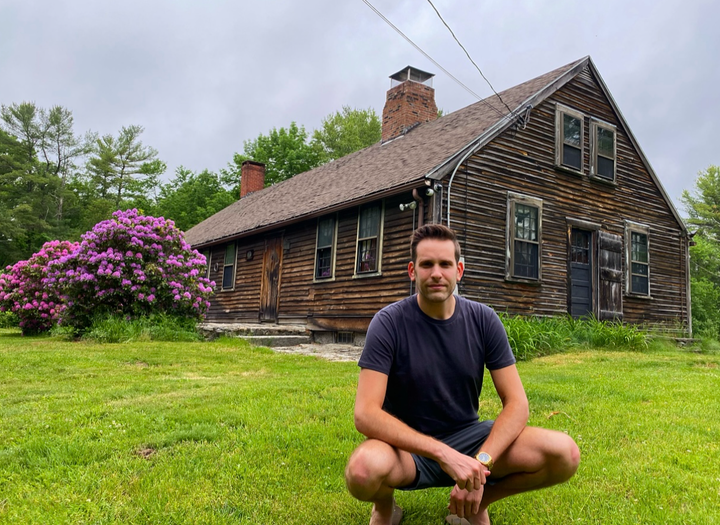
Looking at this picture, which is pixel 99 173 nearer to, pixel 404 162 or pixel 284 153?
pixel 284 153

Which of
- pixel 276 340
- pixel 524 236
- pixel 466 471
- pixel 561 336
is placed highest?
pixel 524 236

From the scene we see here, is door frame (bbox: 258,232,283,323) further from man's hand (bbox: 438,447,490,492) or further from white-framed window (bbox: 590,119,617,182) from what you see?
man's hand (bbox: 438,447,490,492)

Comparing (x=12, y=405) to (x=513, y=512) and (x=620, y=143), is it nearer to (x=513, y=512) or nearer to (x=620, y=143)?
(x=513, y=512)

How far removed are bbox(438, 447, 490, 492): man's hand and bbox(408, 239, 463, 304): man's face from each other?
0.68m

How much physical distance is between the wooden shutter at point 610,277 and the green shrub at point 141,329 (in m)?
9.09

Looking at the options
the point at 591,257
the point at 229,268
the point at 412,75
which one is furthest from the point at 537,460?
the point at 229,268

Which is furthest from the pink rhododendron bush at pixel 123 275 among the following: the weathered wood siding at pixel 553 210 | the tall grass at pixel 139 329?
the weathered wood siding at pixel 553 210

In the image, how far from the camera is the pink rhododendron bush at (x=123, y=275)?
1150 cm

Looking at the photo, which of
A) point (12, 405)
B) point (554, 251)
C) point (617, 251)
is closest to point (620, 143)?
point (617, 251)

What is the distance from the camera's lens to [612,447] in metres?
3.79

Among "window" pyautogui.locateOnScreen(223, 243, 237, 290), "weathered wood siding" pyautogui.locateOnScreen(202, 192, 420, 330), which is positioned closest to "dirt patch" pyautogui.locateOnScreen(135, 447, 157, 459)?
"weathered wood siding" pyautogui.locateOnScreen(202, 192, 420, 330)

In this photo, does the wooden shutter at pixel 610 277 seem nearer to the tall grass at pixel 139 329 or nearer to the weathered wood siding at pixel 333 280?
the weathered wood siding at pixel 333 280

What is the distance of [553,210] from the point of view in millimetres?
12320

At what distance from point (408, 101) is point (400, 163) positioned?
4358 mm
